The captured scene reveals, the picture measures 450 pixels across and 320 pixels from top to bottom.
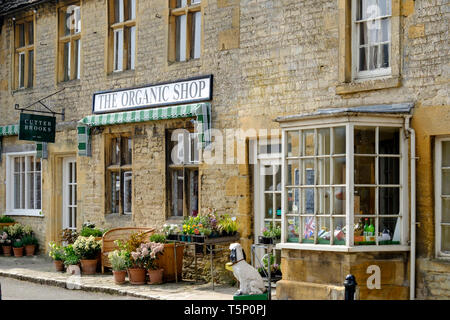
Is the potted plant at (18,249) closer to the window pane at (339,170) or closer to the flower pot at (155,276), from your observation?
the flower pot at (155,276)

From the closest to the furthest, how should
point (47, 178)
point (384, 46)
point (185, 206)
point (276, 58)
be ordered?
point (384, 46) < point (276, 58) < point (185, 206) < point (47, 178)

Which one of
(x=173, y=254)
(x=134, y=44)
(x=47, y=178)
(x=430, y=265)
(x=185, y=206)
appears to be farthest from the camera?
(x=47, y=178)

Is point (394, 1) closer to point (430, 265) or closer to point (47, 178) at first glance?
point (430, 265)

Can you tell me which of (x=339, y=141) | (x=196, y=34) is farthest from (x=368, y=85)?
(x=196, y=34)

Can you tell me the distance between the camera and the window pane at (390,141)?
946 cm

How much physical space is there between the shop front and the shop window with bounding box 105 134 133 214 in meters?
5.01

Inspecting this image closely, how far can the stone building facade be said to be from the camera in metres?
9.24

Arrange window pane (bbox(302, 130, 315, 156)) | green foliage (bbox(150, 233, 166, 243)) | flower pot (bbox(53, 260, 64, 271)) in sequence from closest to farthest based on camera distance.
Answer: window pane (bbox(302, 130, 315, 156)), green foliage (bbox(150, 233, 166, 243)), flower pot (bbox(53, 260, 64, 271))

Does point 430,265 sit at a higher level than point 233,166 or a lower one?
lower

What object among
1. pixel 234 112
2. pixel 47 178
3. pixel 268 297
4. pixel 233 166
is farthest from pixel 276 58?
pixel 47 178

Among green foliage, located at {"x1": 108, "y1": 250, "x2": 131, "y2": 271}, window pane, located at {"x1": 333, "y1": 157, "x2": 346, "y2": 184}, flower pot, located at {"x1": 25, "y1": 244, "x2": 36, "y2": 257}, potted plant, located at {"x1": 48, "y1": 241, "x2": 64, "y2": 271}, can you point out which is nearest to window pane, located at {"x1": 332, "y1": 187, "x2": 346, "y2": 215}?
window pane, located at {"x1": 333, "y1": 157, "x2": 346, "y2": 184}

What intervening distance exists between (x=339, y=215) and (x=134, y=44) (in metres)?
6.29

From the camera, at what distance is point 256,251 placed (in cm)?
1152

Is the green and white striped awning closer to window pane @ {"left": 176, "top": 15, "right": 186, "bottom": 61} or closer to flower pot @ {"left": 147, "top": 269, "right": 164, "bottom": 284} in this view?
window pane @ {"left": 176, "top": 15, "right": 186, "bottom": 61}
